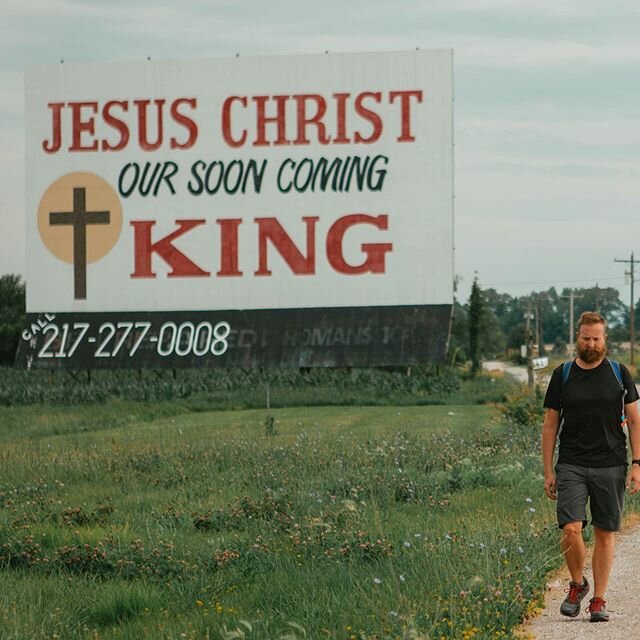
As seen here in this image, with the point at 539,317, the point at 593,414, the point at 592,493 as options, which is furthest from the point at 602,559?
the point at 539,317

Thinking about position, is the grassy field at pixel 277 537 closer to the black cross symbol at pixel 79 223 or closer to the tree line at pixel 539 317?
the black cross symbol at pixel 79 223

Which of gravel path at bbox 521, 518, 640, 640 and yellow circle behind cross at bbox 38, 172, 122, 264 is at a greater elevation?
yellow circle behind cross at bbox 38, 172, 122, 264

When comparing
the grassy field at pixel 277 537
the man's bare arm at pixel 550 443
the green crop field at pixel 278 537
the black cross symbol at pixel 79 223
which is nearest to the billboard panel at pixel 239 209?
the black cross symbol at pixel 79 223

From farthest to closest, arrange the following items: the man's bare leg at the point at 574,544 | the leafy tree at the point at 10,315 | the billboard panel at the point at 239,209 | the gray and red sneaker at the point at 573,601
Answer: the leafy tree at the point at 10,315 → the billboard panel at the point at 239,209 → the gray and red sneaker at the point at 573,601 → the man's bare leg at the point at 574,544

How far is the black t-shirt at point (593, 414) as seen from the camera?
8.20 meters

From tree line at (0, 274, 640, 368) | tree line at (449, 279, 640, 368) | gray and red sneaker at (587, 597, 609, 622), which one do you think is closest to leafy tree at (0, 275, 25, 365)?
tree line at (0, 274, 640, 368)

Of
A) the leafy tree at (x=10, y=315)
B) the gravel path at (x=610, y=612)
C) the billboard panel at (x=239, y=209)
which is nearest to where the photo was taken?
the gravel path at (x=610, y=612)

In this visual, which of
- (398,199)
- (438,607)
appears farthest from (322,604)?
(398,199)

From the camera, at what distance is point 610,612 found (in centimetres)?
853

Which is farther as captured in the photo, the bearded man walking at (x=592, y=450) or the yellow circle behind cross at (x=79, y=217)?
the yellow circle behind cross at (x=79, y=217)

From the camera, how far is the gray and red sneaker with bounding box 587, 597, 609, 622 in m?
8.16

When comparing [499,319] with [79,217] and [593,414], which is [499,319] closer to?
[79,217]

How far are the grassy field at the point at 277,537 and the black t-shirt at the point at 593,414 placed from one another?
0.96m

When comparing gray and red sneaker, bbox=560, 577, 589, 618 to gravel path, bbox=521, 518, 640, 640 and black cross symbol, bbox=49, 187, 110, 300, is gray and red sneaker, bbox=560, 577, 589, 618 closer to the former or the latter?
gravel path, bbox=521, 518, 640, 640
